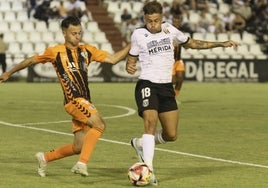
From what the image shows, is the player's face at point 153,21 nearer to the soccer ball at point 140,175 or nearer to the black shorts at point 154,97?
the black shorts at point 154,97

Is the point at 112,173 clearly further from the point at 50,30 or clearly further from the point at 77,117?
the point at 50,30

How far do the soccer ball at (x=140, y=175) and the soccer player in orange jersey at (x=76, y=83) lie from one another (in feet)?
2.25

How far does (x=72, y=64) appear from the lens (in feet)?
37.9

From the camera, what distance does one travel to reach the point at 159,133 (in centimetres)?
1226

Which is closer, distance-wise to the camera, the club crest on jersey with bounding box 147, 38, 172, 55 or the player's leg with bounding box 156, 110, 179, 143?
the club crest on jersey with bounding box 147, 38, 172, 55

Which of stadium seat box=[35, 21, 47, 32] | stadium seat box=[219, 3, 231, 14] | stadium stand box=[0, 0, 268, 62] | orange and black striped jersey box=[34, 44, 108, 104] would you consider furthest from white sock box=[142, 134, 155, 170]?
stadium seat box=[219, 3, 231, 14]

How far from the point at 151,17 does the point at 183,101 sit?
15760mm

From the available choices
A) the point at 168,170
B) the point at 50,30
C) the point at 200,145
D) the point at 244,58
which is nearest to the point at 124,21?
the point at 50,30

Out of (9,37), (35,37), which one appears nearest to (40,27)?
(35,37)

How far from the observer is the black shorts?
1144cm

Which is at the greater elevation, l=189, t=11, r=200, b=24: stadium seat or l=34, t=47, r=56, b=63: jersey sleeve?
l=34, t=47, r=56, b=63: jersey sleeve

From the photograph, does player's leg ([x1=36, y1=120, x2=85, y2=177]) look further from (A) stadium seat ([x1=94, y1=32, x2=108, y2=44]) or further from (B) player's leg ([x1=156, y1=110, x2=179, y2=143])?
(A) stadium seat ([x1=94, y1=32, x2=108, y2=44])

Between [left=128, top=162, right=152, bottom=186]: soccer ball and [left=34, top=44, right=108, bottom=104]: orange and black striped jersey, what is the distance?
125 centimetres

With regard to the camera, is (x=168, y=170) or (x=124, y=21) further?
(x=124, y=21)
